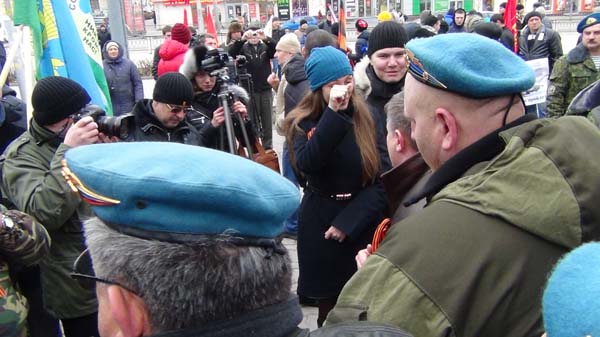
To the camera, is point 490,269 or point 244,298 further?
point 490,269

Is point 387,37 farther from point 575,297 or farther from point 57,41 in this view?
point 575,297

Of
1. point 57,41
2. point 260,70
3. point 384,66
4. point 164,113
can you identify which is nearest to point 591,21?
point 384,66

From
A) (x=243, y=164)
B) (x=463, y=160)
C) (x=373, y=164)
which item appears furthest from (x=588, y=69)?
(x=243, y=164)

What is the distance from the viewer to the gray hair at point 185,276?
1.04 m

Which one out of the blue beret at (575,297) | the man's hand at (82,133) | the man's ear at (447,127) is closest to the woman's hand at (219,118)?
the man's hand at (82,133)

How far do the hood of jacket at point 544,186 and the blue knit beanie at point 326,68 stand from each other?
70.6 inches

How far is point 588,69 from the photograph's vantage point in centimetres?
522

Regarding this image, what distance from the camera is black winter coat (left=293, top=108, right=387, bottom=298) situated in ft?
9.39

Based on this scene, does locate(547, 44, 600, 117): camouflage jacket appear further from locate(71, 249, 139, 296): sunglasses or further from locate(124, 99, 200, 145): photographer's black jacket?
locate(71, 249, 139, 296): sunglasses

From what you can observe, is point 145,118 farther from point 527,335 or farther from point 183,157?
point 527,335

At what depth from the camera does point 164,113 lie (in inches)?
127

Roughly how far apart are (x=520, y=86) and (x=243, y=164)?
0.77 m

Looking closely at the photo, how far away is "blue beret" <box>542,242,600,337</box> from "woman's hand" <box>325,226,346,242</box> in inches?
80.8

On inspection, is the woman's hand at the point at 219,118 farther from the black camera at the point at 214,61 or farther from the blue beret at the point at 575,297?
the blue beret at the point at 575,297
